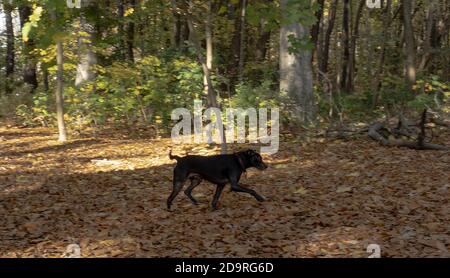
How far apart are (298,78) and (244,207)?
735 cm

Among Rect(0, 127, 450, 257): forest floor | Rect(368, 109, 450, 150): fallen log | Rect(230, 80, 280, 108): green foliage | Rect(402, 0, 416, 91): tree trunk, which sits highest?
Rect(402, 0, 416, 91): tree trunk

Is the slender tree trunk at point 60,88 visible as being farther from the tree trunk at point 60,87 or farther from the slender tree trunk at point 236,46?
the slender tree trunk at point 236,46

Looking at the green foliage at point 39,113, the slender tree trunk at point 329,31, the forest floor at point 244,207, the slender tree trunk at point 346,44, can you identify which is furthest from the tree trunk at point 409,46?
the green foliage at point 39,113

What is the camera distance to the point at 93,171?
10.3 metres

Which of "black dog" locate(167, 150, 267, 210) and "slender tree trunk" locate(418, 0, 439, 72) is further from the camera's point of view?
"slender tree trunk" locate(418, 0, 439, 72)

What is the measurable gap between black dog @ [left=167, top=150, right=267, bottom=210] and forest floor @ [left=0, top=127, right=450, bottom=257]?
16.6 inches

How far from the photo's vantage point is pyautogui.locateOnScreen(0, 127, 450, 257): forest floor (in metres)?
5.65

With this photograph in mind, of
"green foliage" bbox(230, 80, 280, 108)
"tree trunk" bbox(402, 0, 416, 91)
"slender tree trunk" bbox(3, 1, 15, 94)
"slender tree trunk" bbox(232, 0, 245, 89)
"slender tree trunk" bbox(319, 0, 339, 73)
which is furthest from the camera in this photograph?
"slender tree trunk" bbox(319, 0, 339, 73)

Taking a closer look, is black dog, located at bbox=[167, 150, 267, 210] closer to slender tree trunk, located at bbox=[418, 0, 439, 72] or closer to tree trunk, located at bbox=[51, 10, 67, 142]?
tree trunk, located at bbox=[51, 10, 67, 142]

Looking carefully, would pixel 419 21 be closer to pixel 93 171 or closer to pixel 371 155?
pixel 371 155

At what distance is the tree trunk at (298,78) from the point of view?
45.0 ft

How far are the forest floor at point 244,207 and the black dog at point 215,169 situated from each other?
0.42 meters

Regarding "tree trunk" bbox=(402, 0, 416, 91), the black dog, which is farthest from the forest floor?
"tree trunk" bbox=(402, 0, 416, 91)

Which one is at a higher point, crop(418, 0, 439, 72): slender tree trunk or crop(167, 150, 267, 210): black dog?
crop(418, 0, 439, 72): slender tree trunk
